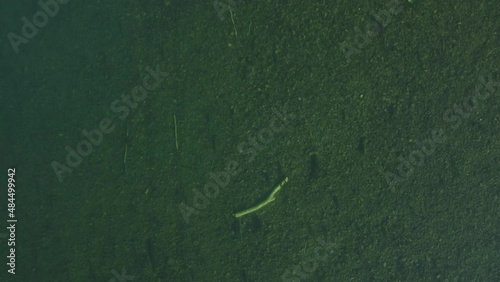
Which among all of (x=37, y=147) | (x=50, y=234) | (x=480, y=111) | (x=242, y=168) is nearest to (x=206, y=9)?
(x=242, y=168)

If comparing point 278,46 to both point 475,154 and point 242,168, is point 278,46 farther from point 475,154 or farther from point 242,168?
point 475,154
